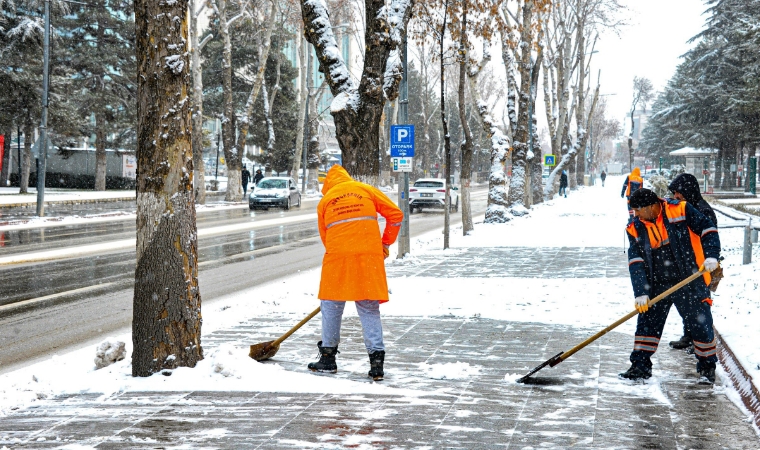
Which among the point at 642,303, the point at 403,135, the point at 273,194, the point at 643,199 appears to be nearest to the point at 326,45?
the point at 403,135

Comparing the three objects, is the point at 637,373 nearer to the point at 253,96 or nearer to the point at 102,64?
the point at 253,96

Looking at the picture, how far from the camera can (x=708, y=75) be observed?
5109 centimetres

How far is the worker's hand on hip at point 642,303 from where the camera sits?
622cm

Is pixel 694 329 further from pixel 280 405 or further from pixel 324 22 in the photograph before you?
pixel 324 22

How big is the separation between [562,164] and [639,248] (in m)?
34.8

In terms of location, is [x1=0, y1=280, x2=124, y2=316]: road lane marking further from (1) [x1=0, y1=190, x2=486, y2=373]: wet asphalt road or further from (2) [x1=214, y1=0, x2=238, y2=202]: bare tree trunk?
(2) [x1=214, y1=0, x2=238, y2=202]: bare tree trunk

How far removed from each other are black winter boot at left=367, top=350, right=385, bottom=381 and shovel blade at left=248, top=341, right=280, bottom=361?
3.45 ft

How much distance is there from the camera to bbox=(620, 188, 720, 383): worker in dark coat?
6262 mm

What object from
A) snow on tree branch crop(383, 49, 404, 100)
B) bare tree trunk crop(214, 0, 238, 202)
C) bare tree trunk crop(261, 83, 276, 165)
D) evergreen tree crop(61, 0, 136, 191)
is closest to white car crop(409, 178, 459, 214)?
bare tree trunk crop(214, 0, 238, 202)

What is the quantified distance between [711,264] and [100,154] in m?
44.6

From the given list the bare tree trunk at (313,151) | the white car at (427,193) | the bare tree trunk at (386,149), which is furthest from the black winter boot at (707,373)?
the bare tree trunk at (386,149)

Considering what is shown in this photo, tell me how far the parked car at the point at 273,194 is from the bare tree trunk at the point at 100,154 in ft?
41.7

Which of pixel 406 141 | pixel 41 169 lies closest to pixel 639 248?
pixel 406 141

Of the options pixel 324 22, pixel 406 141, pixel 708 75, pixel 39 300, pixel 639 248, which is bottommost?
pixel 39 300
